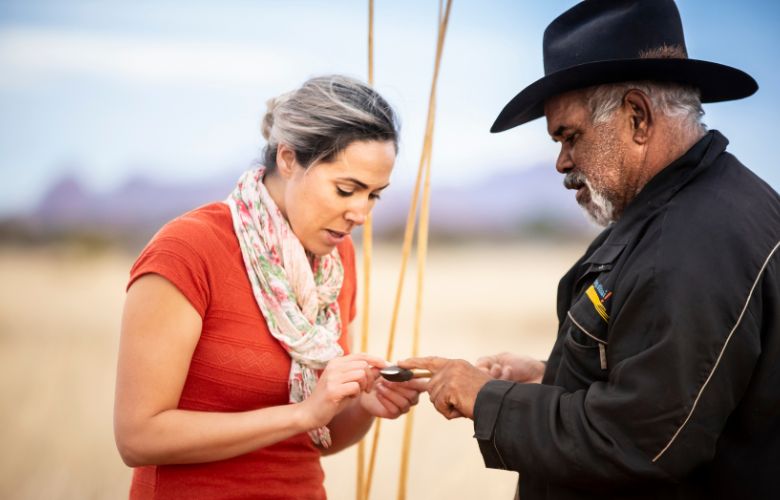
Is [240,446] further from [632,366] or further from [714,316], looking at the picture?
[714,316]

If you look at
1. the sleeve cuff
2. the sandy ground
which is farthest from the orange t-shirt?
the sandy ground

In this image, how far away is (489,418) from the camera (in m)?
1.71

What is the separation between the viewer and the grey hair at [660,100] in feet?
5.62

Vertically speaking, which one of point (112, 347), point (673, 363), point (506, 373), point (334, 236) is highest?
point (334, 236)

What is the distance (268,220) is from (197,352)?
1.34 feet

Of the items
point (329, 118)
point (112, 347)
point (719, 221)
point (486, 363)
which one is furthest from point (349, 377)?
point (112, 347)

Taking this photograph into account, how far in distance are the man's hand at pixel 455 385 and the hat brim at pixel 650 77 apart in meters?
0.70

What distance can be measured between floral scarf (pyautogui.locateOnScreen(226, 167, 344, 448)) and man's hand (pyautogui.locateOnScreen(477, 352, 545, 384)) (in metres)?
0.49

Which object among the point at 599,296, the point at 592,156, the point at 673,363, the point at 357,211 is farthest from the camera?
the point at 357,211

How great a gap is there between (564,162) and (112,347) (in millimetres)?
4811

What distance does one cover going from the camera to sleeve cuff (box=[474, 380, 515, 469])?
1.71 metres

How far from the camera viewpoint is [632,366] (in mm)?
1497

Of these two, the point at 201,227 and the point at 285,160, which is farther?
the point at 285,160

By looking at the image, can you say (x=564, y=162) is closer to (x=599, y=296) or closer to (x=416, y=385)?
(x=599, y=296)
